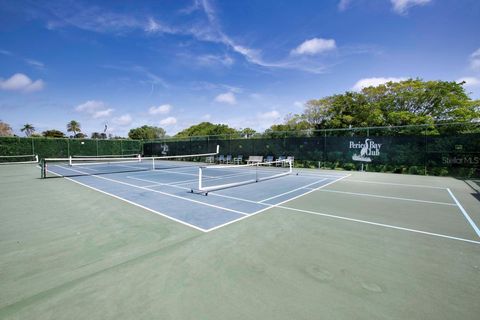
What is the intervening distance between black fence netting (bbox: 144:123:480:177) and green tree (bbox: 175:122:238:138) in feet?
93.8

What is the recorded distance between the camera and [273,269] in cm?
301

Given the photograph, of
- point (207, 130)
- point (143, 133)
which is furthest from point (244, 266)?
point (143, 133)

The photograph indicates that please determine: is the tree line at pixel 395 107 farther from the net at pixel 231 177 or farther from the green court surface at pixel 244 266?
the green court surface at pixel 244 266

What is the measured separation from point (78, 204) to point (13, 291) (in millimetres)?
4342

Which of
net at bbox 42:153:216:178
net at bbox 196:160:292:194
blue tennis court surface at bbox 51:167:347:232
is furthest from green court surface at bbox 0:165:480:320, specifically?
net at bbox 42:153:216:178

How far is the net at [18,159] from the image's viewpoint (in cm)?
2353

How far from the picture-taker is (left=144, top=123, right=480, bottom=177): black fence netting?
12.3m

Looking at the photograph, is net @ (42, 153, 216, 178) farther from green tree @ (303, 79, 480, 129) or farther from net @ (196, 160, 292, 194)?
green tree @ (303, 79, 480, 129)

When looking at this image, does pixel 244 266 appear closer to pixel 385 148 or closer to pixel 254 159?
pixel 385 148

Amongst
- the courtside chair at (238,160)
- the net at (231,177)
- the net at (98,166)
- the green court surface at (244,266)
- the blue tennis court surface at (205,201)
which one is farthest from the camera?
the courtside chair at (238,160)

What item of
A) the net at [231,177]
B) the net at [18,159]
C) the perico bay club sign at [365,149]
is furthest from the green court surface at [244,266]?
the net at [18,159]

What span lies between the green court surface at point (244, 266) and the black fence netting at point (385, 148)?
905 centimetres

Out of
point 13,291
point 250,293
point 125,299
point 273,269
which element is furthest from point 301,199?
point 13,291

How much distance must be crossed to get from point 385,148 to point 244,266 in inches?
580
